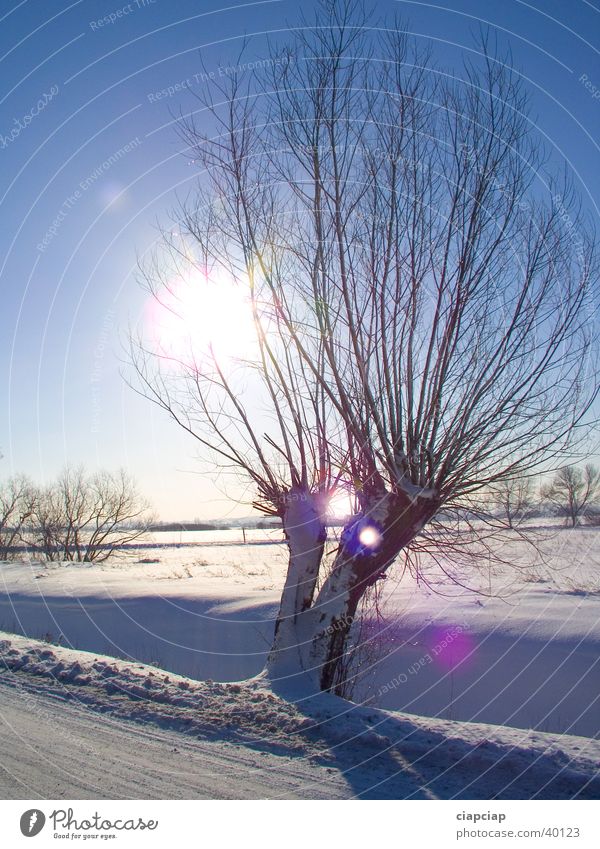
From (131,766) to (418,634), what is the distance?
30.7ft

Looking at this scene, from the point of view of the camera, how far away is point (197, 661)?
13008 mm

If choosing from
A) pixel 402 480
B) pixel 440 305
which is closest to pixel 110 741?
pixel 402 480

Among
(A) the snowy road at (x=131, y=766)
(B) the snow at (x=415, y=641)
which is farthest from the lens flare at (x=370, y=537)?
(A) the snowy road at (x=131, y=766)

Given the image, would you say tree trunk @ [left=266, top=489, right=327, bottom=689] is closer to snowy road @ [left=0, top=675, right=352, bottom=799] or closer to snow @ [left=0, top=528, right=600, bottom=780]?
snow @ [left=0, top=528, right=600, bottom=780]

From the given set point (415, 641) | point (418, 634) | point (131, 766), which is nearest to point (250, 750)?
point (131, 766)

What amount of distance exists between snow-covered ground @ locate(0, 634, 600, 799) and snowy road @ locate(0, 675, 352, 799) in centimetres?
1

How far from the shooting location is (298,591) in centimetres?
790

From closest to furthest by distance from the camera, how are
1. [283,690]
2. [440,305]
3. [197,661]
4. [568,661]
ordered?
[283,690]
[440,305]
[568,661]
[197,661]

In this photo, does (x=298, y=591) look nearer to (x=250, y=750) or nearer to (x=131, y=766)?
(x=250, y=750)

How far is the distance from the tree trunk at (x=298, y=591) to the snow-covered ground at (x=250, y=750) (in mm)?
875

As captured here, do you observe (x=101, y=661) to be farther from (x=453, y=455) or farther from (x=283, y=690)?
(x=453, y=455)

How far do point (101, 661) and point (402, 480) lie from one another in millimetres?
4041
